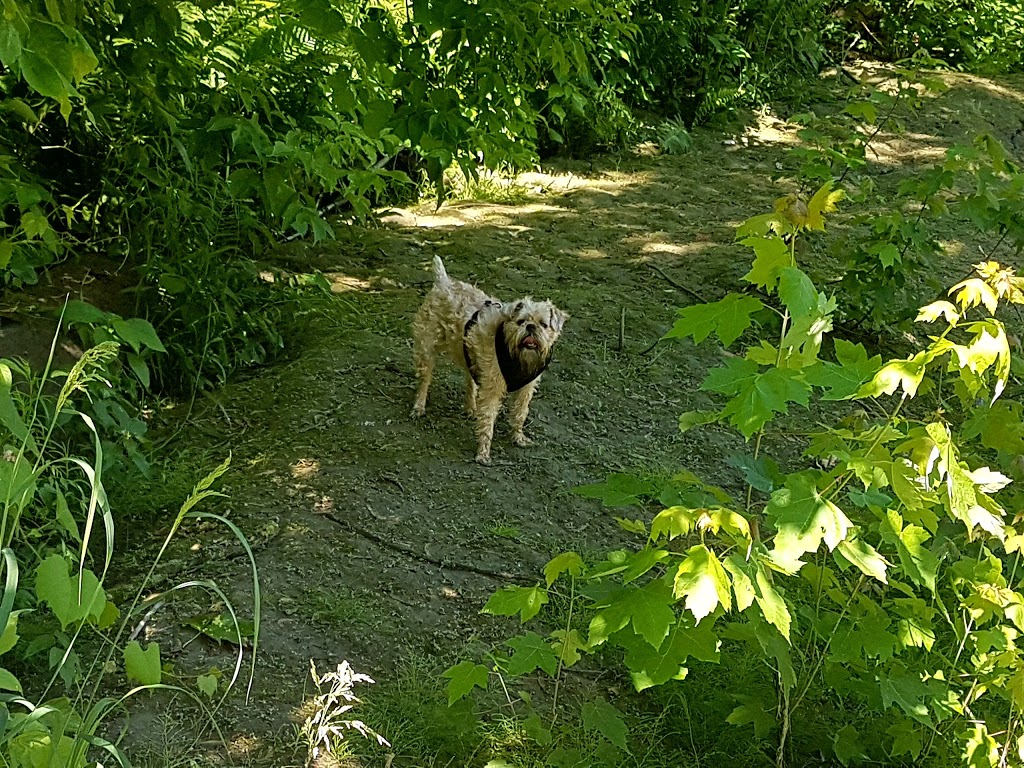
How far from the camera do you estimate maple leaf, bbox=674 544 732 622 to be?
1.92 metres

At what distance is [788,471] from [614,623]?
2650 millimetres

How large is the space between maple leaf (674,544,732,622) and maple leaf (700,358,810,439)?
260 millimetres

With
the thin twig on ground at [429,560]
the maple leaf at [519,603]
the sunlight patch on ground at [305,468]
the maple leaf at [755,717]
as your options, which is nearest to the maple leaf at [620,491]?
the maple leaf at [519,603]

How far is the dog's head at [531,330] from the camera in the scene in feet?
14.4

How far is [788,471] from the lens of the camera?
15.1 feet

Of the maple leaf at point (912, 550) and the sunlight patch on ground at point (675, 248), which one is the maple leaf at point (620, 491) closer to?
the maple leaf at point (912, 550)

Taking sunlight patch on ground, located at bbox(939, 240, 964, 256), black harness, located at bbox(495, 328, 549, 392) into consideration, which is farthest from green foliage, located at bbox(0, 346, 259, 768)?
sunlight patch on ground, located at bbox(939, 240, 964, 256)

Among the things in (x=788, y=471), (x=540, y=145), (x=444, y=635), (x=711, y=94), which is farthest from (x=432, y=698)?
(x=711, y=94)

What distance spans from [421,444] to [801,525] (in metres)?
2.76

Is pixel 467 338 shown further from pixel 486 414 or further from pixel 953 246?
pixel 953 246

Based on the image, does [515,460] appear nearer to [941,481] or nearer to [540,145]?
[941,481]

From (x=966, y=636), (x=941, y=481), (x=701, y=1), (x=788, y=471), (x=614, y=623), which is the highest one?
(x=701, y=1)

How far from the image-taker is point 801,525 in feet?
6.73

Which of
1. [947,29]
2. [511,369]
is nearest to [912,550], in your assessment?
[511,369]
